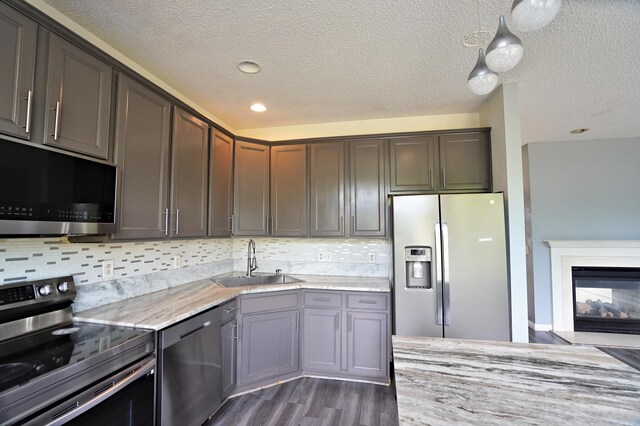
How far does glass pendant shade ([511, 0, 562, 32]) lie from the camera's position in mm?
937

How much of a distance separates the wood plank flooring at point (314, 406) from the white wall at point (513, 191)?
3.88ft

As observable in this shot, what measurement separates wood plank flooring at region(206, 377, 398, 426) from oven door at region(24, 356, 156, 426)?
2.74 ft

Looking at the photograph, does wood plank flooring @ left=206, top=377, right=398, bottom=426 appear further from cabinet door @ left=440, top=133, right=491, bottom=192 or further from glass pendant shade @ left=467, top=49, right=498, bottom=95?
glass pendant shade @ left=467, top=49, right=498, bottom=95

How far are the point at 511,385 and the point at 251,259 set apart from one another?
108 inches

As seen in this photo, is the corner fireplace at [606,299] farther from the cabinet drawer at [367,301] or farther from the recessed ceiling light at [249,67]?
the recessed ceiling light at [249,67]

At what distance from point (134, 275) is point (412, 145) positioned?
265cm

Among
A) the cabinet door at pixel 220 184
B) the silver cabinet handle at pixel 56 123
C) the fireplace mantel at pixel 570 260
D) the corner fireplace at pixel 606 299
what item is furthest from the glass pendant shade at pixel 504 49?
the corner fireplace at pixel 606 299

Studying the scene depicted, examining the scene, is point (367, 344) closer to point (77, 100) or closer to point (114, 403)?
point (114, 403)

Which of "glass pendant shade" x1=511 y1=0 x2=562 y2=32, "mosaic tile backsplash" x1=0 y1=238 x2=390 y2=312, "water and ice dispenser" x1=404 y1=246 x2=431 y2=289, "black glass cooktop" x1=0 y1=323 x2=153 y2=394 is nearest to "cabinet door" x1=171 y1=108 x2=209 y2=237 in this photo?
"mosaic tile backsplash" x1=0 y1=238 x2=390 y2=312

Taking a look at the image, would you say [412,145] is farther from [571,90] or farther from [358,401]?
[358,401]

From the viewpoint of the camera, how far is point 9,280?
147 centimetres

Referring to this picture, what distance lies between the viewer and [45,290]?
1.56 meters

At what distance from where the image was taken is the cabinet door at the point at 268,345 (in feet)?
8.13

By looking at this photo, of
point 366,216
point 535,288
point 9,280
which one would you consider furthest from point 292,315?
point 535,288
